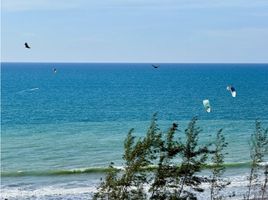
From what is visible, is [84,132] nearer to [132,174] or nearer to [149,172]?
[149,172]

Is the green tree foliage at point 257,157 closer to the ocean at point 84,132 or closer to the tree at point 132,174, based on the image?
the ocean at point 84,132

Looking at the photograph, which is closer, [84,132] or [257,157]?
[257,157]

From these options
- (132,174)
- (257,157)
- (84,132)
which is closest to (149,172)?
(132,174)

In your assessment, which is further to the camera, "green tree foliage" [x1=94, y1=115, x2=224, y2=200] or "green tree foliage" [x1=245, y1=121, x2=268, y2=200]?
"green tree foliage" [x1=245, y1=121, x2=268, y2=200]

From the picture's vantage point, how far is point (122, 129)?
279 ft

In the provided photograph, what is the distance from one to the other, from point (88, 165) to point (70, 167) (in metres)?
1.76

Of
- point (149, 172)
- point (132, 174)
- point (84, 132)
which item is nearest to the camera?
point (132, 174)

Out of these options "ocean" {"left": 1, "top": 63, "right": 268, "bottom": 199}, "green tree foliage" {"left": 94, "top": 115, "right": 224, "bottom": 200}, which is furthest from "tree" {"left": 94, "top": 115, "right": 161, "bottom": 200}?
"ocean" {"left": 1, "top": 63, "right": 268, "bottom": 199}

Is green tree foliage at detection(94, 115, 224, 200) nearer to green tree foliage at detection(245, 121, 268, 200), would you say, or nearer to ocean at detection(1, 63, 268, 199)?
green tree foliage at detection(245, 121, 268, 200)

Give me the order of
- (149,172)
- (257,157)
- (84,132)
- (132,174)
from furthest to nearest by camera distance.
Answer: (84,132)
(257,157)
(149,172)
(132,174)

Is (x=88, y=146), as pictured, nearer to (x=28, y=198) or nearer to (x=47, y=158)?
(x=47, y=158)

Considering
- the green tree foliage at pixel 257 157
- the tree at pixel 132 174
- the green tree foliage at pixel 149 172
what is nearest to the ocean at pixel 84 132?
the green tree foliage at pixel 257 157

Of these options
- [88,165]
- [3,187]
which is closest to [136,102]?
[88,165]

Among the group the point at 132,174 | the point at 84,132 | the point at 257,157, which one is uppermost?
the point at 84,132
